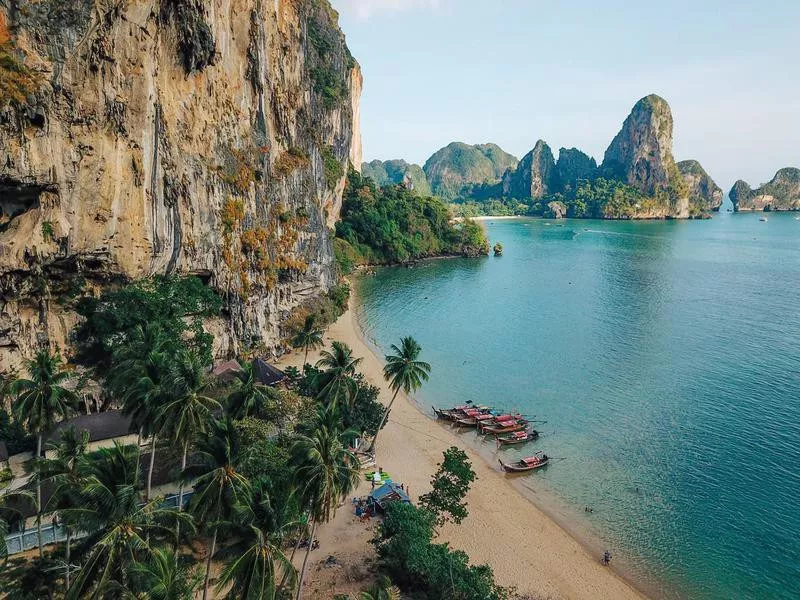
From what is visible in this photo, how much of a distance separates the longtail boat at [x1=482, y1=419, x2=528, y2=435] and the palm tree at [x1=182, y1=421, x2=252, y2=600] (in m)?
28.5

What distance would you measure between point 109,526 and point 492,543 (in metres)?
21.6

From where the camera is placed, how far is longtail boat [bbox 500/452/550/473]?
36938mm

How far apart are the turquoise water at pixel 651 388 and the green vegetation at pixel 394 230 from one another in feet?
27.6

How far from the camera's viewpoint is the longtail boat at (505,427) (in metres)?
42.2

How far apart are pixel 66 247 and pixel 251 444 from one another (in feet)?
59.8

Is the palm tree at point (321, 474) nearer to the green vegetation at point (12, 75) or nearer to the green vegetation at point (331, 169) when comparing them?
the green vegetation at point (12, 75)

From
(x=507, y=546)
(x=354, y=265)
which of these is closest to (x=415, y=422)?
(x=507, y=546)


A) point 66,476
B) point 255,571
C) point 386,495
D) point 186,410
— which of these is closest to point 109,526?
point 255,571

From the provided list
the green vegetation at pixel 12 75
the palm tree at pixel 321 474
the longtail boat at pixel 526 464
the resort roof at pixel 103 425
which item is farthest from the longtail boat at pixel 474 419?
the green vegetation at pixel 12 75

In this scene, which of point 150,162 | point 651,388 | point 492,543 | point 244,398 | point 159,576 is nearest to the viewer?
point 159,576

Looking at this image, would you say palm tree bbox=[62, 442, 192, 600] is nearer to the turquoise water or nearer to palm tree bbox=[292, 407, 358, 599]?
palm tree bbox=[292, 407, 358, 599]

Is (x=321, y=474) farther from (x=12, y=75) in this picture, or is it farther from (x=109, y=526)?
(x=12, y=75)

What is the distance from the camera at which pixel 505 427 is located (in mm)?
42500

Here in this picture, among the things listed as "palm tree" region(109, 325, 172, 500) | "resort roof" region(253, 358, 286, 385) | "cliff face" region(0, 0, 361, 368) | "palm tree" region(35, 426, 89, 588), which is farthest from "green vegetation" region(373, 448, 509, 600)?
"cliff face" region(0, 0, 361, 368)
